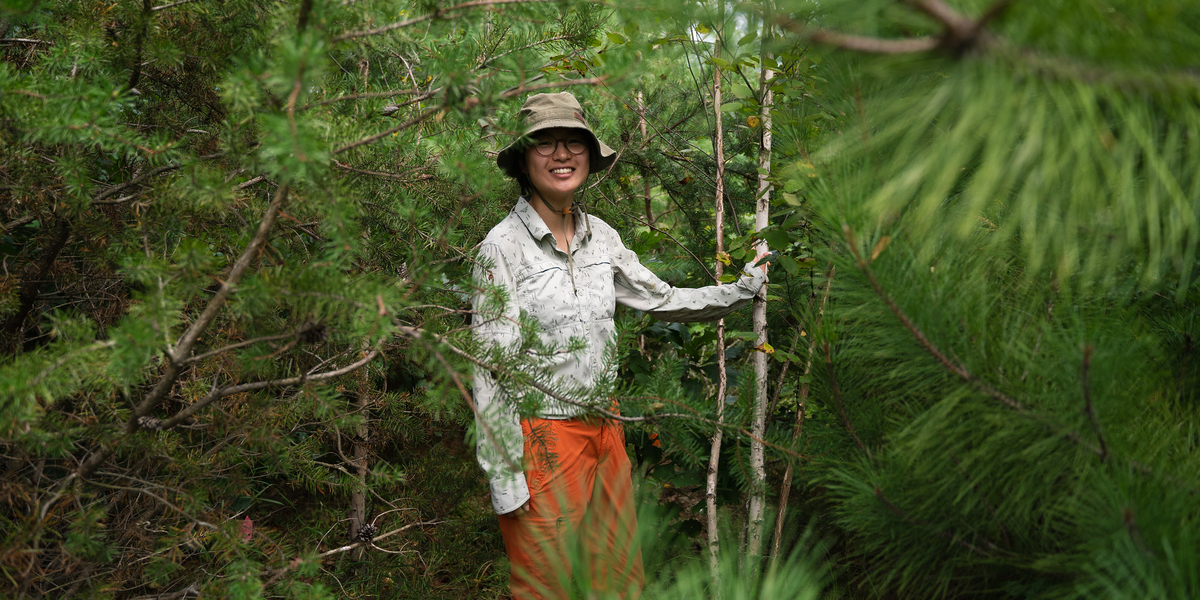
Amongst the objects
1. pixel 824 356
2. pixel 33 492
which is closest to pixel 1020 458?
pixel 824 356

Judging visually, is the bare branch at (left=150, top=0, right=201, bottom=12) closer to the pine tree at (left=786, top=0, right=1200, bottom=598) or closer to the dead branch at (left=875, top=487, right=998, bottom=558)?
the pine tree at (left=786, top=0, right=1200, bottom=598)

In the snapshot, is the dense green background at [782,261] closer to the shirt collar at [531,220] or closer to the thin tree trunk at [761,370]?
the thin tree trunk at [761,370]

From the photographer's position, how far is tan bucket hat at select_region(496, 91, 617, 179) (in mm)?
2127

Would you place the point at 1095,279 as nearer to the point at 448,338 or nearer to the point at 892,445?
the point at 892,445

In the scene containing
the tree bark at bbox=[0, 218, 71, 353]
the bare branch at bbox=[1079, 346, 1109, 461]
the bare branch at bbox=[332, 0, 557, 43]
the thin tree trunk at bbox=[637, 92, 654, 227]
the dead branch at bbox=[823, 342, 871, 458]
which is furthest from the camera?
the thin tree trunk at bbox=[637, 92, 654, 227]

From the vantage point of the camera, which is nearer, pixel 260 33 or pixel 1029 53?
pixel 1029 53

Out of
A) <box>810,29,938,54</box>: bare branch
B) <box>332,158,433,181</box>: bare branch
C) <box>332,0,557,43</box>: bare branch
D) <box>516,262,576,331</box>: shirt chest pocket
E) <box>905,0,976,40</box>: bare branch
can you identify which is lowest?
<box>516,262,576,331</box>: shirt chest pocket

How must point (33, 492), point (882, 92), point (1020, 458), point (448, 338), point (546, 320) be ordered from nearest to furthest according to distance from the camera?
point (882, 92) → point (1020, 458) → point (448, 338) → point (33, 492) → point (546, 320)

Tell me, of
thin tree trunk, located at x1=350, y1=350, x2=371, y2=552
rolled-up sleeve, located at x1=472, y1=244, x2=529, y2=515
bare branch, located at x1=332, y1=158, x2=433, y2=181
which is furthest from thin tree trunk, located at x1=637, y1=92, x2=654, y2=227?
bare branch, located at x1=332, y1=158, x2=433, y2=181

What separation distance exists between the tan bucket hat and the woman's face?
4 cm

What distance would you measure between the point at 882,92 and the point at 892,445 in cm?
78

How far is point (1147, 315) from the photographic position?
61.9 inches

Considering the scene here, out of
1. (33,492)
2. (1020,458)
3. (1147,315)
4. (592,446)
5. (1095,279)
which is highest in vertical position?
(1095,279)

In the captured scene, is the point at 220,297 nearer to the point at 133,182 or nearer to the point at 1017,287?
the point at 133,182
